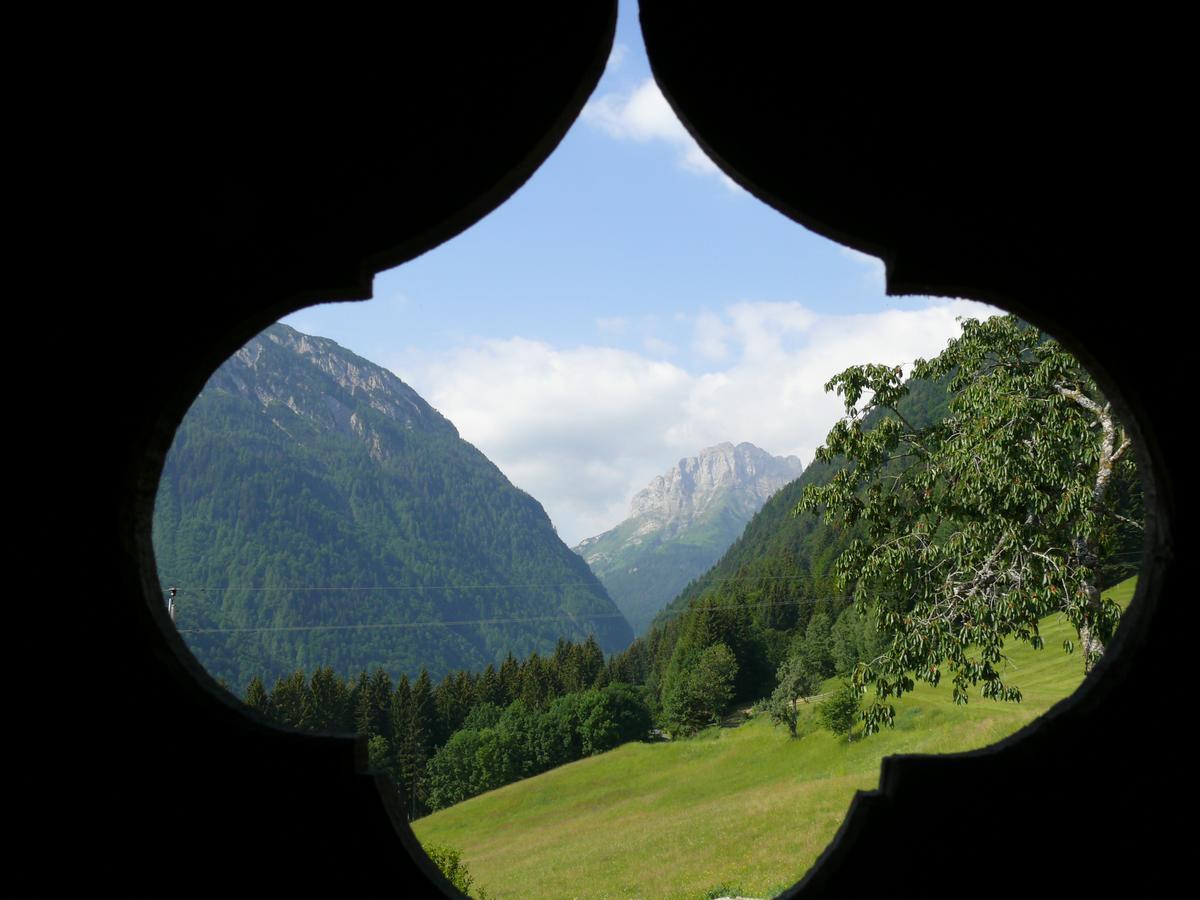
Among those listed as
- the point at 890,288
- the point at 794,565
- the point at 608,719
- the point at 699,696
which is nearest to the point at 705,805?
the point at 699,696

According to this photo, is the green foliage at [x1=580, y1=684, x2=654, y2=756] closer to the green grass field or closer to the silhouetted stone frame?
the green grass field

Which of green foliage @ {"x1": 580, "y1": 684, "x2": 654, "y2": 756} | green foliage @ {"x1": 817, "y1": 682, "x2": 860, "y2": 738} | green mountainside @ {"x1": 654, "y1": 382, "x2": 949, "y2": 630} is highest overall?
green mountainside @ {"x1": 654, "y1": 382, "x2": 949, "y2": 630}

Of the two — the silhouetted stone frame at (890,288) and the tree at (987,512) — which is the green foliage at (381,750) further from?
the silhouetted stone frame at (890,288)

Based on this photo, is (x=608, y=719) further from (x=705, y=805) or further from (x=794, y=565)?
(x=705, y=805)

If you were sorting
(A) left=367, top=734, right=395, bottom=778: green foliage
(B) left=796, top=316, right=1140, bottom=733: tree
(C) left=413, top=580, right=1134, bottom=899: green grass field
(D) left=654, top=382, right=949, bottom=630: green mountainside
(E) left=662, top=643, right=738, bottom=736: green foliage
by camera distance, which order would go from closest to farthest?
(B) left=796, top=316, right=1140, bottom=733: tree < (C) left=413, top=580, right=1134, bottom=899: green grass field < (A) left=367, top=734, right=395, bottom=778: green foliage < (E) left=662, top=643, right=738, bottom=736: green foliage < (D) left=654, top=382, right=949, bottom=630: green mountainside

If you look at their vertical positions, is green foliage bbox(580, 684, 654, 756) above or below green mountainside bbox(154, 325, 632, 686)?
below

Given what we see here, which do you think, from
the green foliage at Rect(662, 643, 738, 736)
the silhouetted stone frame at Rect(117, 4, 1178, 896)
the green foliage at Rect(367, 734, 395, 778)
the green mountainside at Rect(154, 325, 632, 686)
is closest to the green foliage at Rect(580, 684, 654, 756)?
the green foliage at Rect(662, 643, 738, 736)
